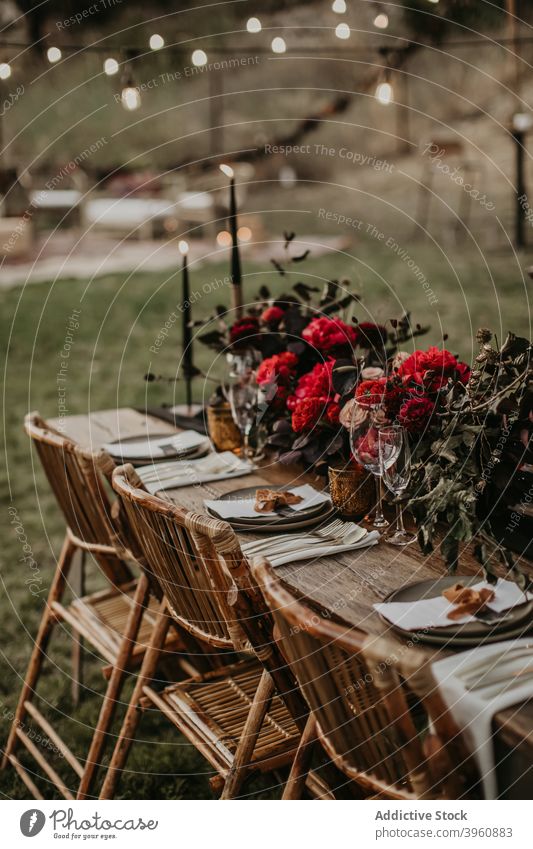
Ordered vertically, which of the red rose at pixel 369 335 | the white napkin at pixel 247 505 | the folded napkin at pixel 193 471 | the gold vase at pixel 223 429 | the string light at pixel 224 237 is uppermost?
the string light at pixel 224 237

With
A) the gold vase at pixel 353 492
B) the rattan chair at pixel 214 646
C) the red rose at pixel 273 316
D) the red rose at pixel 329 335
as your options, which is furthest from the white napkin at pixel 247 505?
the red rose at pixel 273 316

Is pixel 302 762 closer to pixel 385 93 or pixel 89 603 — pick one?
pixel 89 603

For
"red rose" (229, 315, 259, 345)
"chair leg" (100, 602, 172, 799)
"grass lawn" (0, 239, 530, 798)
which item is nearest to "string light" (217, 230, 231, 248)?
"grass lawn" (0, 239, 530, 798)

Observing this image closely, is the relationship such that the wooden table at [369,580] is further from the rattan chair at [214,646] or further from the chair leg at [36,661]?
the chair leg at [36,661]

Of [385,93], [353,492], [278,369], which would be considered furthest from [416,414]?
[385,93]

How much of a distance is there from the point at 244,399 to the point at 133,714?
0.86m

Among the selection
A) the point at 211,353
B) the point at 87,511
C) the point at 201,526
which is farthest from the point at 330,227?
the point at 201,526

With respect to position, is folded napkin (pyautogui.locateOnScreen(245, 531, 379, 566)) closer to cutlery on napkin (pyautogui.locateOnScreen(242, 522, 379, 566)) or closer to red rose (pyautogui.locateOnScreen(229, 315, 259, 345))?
cutlery on napkin (pyautogui.locateOnScreen(242, 522, 379, 566))

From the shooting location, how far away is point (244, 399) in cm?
233

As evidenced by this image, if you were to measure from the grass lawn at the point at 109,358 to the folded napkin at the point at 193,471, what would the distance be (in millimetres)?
569

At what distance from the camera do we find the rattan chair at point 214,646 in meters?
1.66
